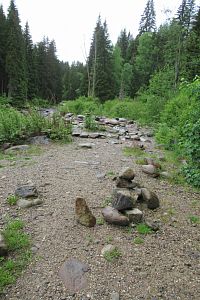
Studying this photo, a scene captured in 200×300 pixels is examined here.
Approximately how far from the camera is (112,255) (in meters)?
2.83

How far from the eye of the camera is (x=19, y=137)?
766 centimetres

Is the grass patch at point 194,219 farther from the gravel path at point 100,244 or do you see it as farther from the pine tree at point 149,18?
the pine tree at point 149,18

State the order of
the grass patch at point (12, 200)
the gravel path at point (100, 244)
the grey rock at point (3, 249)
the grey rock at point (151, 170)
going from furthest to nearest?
the grey rock at point (151, 170) < the grass patch at point (12, 200) < the grey rock at point (3, 249) < the gravel path at point (100, 244)

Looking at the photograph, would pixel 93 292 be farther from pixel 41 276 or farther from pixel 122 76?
pixel 122 76

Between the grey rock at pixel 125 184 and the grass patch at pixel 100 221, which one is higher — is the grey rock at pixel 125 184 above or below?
above

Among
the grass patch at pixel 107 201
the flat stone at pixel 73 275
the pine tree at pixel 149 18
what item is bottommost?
the flat stone at pixel 73 275

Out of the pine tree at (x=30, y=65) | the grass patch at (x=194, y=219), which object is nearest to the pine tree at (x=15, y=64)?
the pine tree at (x=30, y=65)

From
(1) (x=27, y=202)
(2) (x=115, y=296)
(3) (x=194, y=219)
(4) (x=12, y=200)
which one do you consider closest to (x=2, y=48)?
(4) (x=12, y=200)

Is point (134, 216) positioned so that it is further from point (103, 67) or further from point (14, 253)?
point (103, 67)

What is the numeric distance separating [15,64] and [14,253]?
27.2 meters

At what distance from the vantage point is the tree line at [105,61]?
17.4m

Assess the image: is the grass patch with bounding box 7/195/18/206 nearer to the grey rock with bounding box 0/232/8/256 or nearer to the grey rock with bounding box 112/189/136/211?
the grey rock with bounding box 0/232/8/256

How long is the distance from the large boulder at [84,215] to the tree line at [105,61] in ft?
41.1

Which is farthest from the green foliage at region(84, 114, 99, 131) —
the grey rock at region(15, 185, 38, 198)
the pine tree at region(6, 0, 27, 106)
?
the pine tree at region(6, 0, 27, 106)
